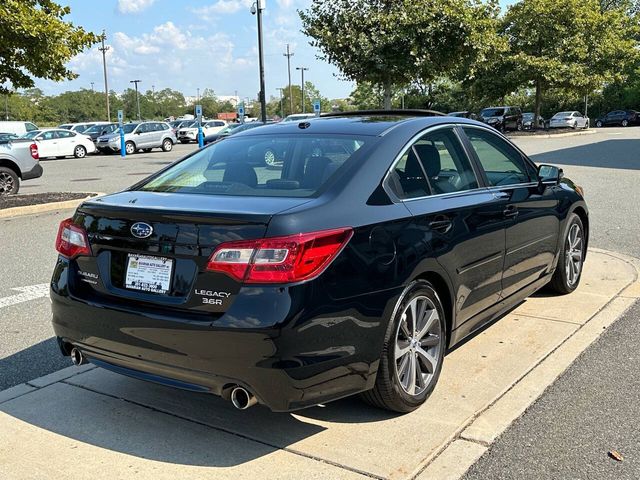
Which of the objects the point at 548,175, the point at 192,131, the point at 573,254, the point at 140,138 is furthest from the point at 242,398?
the point at 192,131

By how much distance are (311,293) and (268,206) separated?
50cm

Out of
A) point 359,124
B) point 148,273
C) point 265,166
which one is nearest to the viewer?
point 148,273

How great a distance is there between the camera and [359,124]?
4.14 metres

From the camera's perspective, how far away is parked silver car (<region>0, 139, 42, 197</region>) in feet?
45.9

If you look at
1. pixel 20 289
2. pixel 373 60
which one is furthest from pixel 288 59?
pixel 20 289

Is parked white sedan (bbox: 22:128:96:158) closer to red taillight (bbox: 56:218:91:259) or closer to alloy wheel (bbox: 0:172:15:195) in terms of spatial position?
alloy wheel (bbox: 0:172:15:195)

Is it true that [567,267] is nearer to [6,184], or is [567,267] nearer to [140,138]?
[6,184]

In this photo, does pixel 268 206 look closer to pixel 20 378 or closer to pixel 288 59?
pixel 20 378

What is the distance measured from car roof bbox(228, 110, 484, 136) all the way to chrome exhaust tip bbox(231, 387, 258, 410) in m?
1.70

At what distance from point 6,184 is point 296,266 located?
510 inches

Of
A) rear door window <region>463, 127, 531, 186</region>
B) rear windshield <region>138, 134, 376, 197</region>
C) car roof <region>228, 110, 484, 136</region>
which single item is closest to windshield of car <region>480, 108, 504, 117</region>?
rear door window <region>463, 127, 531, 186</region>

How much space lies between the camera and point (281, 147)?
13.5 ft

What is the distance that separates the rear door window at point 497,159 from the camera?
4643 mm

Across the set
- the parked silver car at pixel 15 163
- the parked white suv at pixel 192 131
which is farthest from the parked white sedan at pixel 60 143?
the parked silver car at pixel 15 163
